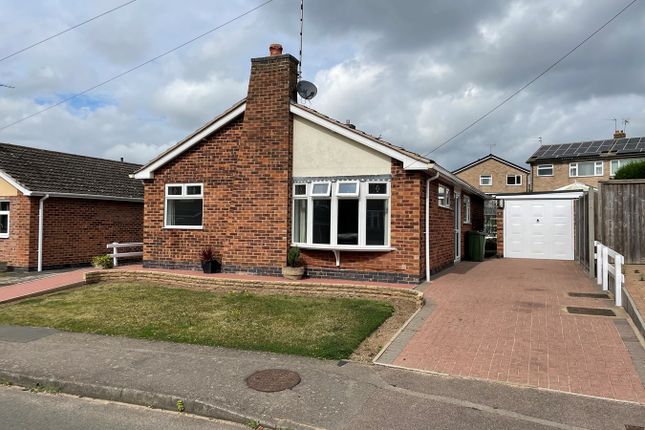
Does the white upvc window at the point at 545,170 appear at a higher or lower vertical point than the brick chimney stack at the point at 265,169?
higher

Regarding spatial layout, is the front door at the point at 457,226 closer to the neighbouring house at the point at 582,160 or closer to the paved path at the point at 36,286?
the paved path at the point at 36,286

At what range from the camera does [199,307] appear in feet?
30.2

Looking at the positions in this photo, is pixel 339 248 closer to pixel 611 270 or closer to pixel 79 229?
pixel 611 270

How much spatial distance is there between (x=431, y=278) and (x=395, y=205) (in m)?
2.16

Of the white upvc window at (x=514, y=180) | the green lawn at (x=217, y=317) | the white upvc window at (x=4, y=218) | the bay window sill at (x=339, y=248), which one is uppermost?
the white upvc window at (x=514, y=180)

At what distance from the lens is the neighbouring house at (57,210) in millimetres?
15781

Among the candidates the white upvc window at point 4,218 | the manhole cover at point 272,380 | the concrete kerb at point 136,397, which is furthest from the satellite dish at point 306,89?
the white upvc window at point 4,218

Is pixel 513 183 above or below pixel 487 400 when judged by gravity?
above

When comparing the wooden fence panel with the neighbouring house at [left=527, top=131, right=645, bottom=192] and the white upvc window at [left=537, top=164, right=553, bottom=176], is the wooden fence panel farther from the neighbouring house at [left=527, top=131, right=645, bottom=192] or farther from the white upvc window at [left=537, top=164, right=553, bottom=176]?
the white upvc window at [left=537, top=164, right=553, bottom=176]

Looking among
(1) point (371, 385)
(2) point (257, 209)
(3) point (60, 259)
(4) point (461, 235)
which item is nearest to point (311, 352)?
(1) point (371, 385)

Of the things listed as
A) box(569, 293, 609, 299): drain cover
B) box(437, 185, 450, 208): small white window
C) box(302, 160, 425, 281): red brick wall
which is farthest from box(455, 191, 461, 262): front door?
box(569, 293, 609, 299): drain cover

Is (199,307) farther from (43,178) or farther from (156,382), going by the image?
(43,178)

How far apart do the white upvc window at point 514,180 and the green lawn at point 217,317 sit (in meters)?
Result: 37.8

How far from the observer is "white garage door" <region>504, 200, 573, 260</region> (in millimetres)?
18125
